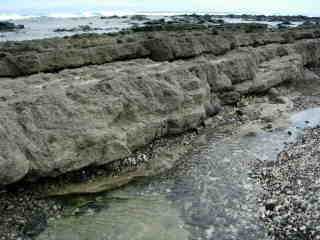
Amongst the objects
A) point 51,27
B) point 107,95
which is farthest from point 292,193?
point 51,27

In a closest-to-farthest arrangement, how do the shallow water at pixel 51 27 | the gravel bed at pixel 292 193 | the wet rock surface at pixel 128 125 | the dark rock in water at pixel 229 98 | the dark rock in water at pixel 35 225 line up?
the gravel bed at pixel 292 193, the dark rock in water at pixel 35 225, the wet rock surface at pixel 128 125, the dark rock in water at pixel 229 98, the shallow water at pixel 51 27

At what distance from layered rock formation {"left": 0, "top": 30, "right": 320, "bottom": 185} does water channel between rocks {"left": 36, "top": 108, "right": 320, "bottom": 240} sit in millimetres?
2463

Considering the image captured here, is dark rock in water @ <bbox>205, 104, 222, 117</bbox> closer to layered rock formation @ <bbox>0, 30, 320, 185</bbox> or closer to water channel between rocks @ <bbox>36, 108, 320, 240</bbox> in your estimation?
layered rock formation @ <bbox>0, 30, 320, 185</bbox>

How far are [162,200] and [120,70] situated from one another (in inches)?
412

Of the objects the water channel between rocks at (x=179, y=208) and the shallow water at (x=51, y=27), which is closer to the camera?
the water channel between rocks at (x=179, y=208)

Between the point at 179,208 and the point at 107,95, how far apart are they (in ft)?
25.0

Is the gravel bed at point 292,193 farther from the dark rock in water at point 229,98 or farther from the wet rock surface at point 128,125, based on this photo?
the dark rock in water at point 229,98

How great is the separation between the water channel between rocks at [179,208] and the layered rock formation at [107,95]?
2.46 meters

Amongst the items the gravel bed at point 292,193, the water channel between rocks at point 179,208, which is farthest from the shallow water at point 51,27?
the gravel bed at point 292,193

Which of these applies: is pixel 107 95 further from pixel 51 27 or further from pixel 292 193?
pixel 51 27

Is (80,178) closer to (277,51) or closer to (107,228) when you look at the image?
(107,228)

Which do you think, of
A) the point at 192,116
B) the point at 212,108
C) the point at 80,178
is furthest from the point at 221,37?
the point at 80,178

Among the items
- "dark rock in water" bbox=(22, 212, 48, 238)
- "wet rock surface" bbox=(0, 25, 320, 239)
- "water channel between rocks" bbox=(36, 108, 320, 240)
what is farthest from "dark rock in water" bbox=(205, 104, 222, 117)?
"dark rock in water" bbox=(22, 212, 48, 238)

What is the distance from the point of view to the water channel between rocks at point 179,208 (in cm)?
1576
